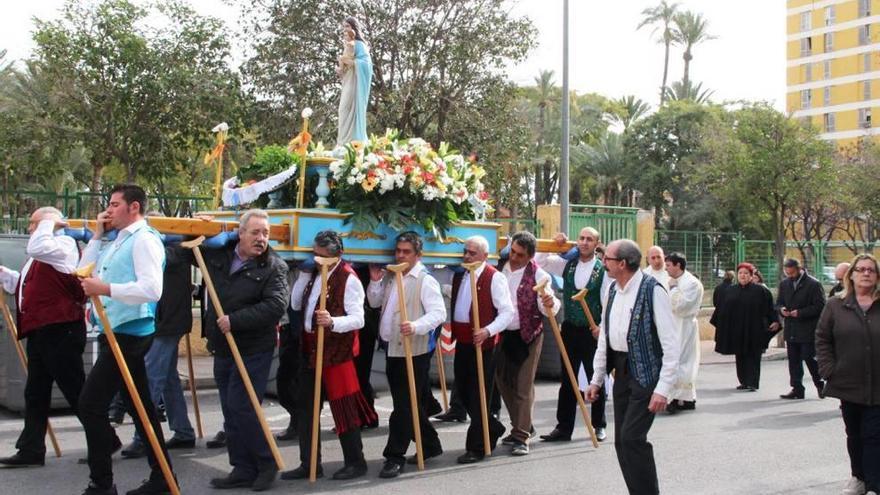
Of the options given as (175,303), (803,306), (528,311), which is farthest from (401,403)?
(803,306)

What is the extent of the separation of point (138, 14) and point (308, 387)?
979 centimetres

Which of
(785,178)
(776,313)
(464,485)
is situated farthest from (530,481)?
(785,178)

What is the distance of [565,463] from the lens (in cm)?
807

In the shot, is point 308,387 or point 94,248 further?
point 308,387

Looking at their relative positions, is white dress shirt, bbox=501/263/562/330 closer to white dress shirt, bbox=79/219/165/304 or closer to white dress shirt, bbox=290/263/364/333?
white dress shirt, bbox=290/263/364/333

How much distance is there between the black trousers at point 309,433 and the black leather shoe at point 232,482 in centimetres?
55

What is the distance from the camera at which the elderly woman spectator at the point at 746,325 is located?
13.2 metres

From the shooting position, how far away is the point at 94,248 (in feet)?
21.6

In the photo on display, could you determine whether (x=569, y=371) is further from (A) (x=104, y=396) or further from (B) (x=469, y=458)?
(A) (x=104, y=396)

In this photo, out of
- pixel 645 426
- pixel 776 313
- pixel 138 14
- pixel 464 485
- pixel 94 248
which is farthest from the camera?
pixel 138 14

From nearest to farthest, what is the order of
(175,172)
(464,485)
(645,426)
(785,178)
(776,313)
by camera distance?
(645,426) → (464,485) → (776,313) → (175,172) → (785,178)

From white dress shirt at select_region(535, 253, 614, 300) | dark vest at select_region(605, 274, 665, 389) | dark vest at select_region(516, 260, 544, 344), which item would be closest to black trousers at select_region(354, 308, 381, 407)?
dark vest at select_region(516, 260, 544, 344)

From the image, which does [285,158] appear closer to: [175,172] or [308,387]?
[308,387]

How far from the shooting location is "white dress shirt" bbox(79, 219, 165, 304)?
5922 millimetres
